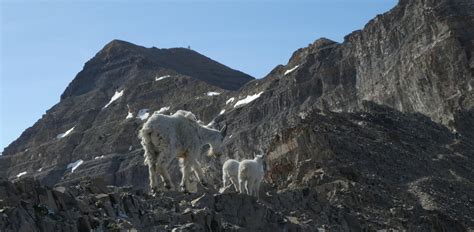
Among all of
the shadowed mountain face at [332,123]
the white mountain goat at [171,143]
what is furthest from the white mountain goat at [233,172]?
the white mountain goat at [171,143]

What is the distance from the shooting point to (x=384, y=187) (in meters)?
43.2

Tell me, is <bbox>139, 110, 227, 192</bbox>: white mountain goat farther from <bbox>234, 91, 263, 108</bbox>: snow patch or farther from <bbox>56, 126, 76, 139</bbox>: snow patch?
<bbox>56, 126, 76, 139</bbox>: snow patch

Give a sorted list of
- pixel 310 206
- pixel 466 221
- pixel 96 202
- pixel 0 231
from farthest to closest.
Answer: pixel 466 221 → pixel 310 206 → pixel 96 202 → pixel 0 231

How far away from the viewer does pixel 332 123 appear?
54000mm

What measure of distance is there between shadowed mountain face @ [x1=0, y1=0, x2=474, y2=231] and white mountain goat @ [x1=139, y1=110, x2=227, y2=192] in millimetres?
1331

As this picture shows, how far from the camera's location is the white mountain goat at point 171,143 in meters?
20.8

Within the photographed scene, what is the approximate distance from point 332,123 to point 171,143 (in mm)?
34185

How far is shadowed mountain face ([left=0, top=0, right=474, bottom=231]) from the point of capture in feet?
129

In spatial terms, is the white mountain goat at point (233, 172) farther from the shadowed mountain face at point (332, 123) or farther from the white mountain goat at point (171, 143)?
the white mountain goat at point (171, 143)

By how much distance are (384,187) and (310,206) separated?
16.7 metres

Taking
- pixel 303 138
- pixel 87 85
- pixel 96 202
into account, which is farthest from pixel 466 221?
pixel 87 85

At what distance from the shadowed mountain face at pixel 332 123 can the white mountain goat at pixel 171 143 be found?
1.33m

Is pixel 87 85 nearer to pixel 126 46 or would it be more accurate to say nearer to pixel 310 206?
pixel 126 46

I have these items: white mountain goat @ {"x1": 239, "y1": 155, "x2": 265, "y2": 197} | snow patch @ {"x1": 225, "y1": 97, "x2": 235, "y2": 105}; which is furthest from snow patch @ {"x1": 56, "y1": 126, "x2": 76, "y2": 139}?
white mountain goat @ {"x1": 239, "y1": 155, "x2": 265, "y2": 197}
